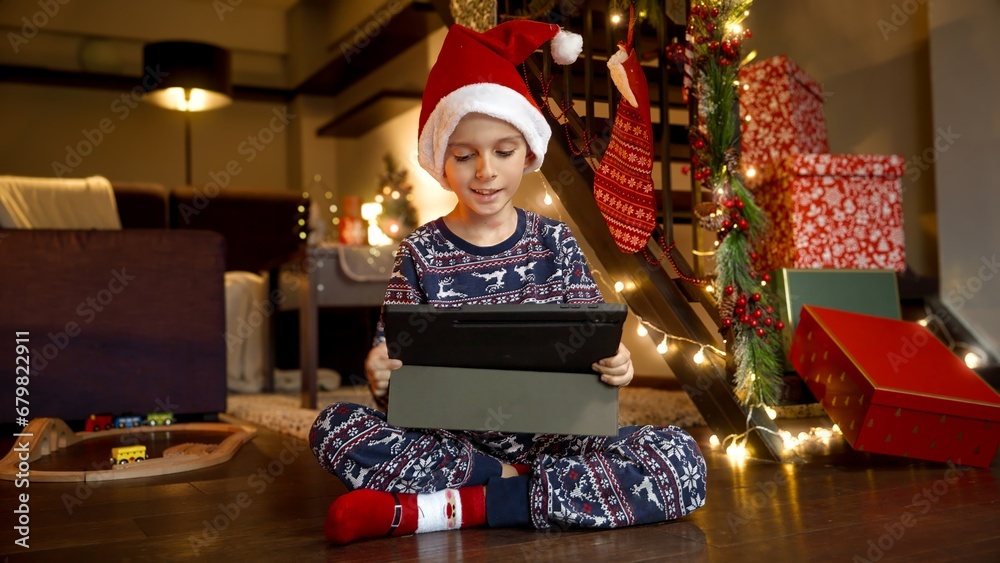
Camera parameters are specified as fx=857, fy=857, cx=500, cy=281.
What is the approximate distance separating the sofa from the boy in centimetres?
143

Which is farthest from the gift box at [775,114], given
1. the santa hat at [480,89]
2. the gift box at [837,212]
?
the santa hat at [480,89]

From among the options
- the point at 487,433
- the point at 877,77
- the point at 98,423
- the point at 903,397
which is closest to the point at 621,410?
the point at 903,397

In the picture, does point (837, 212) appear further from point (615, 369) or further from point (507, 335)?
point (507, 335)

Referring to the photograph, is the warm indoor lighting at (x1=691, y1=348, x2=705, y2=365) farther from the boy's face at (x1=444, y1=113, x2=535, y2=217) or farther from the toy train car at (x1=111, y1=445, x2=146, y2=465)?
the toy train car at (x1=111, y1=445, x2=146, y2=465)

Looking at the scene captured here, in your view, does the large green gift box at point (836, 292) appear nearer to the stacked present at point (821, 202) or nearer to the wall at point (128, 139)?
the stacked present at point (821, 202)

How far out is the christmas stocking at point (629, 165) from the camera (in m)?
1.93

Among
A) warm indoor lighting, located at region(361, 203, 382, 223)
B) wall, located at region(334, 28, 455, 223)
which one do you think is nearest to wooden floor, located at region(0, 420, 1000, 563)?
wall, located at region(334, 28, 455, 223)

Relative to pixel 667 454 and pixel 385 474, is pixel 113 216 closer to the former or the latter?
pixel 385 474

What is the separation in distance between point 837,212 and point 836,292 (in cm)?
26

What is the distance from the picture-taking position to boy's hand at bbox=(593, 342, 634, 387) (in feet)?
3.78

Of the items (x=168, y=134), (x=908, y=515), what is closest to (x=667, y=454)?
(x=908, y=515)

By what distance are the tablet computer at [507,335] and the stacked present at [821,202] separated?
55.4 inches

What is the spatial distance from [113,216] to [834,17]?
2873 mm

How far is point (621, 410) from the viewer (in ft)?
8.29
